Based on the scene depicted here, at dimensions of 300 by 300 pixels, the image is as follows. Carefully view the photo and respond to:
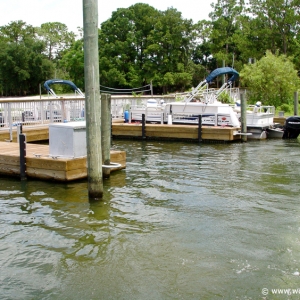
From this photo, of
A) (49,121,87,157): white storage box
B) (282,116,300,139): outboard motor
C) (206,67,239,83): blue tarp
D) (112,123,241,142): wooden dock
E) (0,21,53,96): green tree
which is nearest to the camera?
(49,121,87,157): white storage box

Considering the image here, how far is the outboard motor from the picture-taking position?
22828 millimetres

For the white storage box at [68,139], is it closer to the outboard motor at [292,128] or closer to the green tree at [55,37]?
the outboard motor at [292,128]

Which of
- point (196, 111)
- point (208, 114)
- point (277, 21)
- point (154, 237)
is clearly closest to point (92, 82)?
point (154, 237)

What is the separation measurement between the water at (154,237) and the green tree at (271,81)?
21232mm

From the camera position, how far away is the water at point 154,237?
21.4ft

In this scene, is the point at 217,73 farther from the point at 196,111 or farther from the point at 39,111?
the point at 39,111

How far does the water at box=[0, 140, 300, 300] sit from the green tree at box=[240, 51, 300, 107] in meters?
21.2

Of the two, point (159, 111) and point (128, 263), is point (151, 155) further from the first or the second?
point (128, 263)

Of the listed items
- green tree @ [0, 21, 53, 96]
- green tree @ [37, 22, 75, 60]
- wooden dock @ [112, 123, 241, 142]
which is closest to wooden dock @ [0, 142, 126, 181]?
wooden dock @ [112, 123, 241, 142]

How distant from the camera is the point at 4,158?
13164 millimetres

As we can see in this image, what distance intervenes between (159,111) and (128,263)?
715 inches

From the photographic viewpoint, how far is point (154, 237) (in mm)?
8320

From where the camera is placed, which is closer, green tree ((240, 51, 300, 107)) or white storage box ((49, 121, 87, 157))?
white storage box ((49, 121, 87, 157))

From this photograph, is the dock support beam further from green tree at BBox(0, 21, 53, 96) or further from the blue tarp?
green tree at BBox(0, 21, 53, 96)
